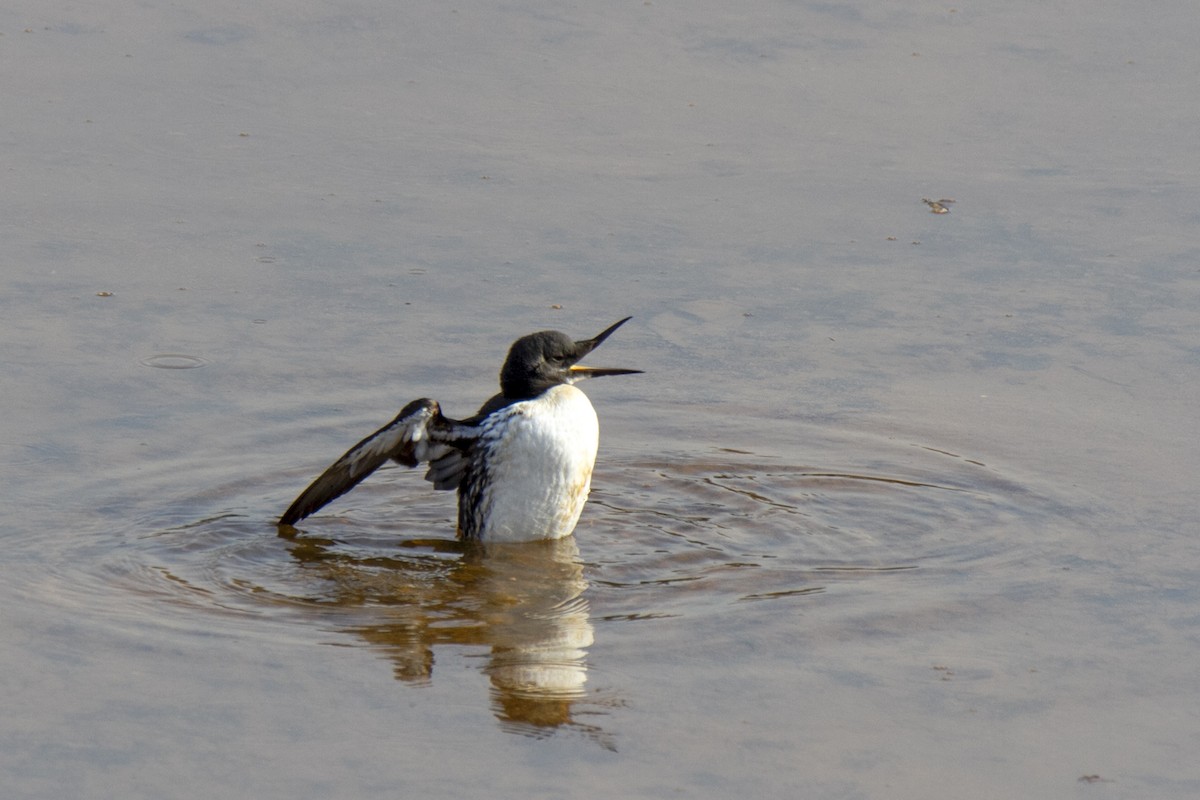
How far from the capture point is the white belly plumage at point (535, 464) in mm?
7262

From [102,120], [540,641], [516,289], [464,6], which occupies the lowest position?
[540,641]

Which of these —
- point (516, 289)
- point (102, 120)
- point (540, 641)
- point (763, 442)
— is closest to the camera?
point (540, 641)

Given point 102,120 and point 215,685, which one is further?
point 102,120

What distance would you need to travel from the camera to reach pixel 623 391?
8.67 meters

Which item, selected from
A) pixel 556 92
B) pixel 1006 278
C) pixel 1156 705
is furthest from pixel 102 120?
pixel 1156 705

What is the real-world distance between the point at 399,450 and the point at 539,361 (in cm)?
66

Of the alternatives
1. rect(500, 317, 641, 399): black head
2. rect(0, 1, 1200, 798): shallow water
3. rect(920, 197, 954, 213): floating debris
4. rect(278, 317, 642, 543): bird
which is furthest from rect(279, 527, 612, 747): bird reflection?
rect(920, 197, 954, 213): floating debris

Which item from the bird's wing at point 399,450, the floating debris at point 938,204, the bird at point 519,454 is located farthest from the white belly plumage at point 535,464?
the floating debris at point 938,204

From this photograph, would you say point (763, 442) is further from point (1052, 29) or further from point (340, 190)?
point (1052, 29)

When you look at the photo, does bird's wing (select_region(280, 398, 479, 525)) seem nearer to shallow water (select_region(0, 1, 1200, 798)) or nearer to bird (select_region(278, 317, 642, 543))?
bird (select_region(278, 317, 642, 543))

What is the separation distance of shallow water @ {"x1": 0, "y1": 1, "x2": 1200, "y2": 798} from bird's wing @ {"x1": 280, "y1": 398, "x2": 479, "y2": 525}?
0.22 m

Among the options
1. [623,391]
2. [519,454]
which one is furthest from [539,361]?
[623,391]

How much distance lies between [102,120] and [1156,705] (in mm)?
7544

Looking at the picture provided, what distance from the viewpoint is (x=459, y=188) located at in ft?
34.0
